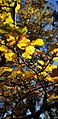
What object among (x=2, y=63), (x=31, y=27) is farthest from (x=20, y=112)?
(x=2, y=63)

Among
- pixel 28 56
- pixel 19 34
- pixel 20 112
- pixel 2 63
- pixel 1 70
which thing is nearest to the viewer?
pixel 19 34

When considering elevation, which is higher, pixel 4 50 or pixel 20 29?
pixel 20 29

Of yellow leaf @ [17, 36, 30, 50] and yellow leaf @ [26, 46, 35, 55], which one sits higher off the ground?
yellow leaf @ [17, 36, 30, 50]

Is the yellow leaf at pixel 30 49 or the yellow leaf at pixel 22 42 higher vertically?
the yellow leaf at pixel 22 42

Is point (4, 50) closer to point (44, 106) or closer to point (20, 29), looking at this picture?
point (20, 29)

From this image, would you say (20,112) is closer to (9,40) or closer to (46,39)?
(46,39)

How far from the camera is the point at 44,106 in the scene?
2283 millimetres

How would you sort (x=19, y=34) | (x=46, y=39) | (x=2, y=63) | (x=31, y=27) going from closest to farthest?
(x=19, y=34)
(x=2, y=63)
(x=31, y=27)
(x=46, y=39)

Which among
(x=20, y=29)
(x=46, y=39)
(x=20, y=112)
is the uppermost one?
(x=46, y=39)

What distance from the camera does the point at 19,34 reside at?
6.79ft

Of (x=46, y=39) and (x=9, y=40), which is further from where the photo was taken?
(x=46, y=39)

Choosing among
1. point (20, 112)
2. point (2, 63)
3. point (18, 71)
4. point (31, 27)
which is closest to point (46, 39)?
point (31, 27)

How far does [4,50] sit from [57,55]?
0.56 m

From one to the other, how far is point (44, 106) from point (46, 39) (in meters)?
12.9
